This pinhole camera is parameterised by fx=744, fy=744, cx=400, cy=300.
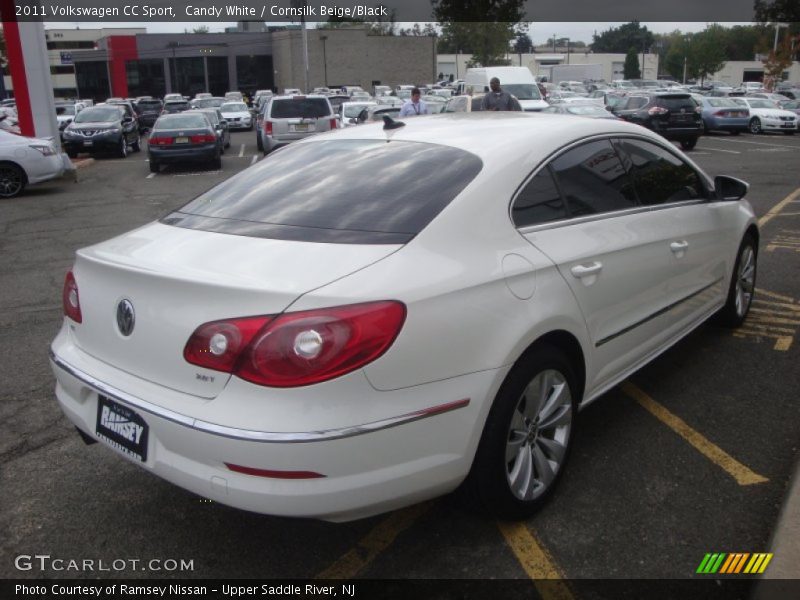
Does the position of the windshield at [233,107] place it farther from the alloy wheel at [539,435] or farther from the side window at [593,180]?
the alloy wheel at [539,435]

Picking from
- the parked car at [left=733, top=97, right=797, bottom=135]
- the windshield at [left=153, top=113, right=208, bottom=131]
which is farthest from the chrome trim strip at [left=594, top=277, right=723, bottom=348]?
the parked car at [left=733, top=97, right=797, bottom=135]

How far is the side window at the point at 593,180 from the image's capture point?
3.53 metres

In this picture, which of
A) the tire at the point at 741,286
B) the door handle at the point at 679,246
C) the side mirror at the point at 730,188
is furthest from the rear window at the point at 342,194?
the tire at the point at 741,286

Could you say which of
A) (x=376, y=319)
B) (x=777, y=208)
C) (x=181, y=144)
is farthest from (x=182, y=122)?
(x=376, y=319)

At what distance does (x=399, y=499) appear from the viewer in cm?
261

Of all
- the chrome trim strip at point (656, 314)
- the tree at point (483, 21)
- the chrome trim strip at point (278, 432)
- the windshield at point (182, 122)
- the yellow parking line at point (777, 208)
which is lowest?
the yellow parking line at point (777, 208)

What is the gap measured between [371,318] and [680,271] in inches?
95.8

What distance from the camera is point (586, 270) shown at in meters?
3.29

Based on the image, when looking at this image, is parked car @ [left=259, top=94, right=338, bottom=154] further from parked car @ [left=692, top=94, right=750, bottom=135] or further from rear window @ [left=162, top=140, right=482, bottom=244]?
parked car @ [left=692, top=94, right=750, bottom=135]

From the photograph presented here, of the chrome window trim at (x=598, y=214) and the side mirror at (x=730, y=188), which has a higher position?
the chrome window trim at (x=598, y=214)

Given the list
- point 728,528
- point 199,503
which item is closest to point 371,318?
point 199,503

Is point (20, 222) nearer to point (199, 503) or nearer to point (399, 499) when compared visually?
point (199, 503)

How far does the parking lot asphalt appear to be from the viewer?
292 centimetres

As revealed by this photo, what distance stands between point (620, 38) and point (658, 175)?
535 ft
